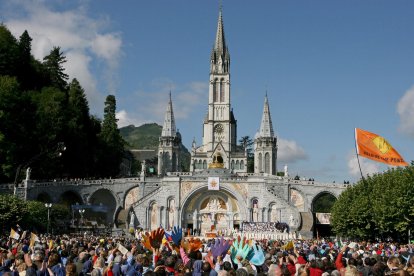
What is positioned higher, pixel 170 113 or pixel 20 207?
pixel 170 113

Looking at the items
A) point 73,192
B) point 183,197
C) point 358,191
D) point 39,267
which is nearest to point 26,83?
point 73,192

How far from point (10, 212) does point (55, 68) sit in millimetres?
33030

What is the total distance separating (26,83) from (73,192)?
13.2 m

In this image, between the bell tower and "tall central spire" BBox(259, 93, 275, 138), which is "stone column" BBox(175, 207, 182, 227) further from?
the bell tower

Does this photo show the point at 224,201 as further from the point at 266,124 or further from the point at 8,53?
the point at 266,124

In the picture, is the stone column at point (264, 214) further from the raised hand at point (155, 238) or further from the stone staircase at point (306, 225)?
the raised hand at point (155, 238)

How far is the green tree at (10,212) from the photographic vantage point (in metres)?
36.1

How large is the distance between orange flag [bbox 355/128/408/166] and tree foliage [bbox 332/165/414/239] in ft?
5.93

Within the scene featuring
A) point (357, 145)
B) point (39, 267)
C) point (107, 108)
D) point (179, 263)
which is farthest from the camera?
point (107, 108)

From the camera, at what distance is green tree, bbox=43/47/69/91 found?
65062mm

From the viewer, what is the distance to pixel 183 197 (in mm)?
55344

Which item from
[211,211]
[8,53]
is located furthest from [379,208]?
[8,53]

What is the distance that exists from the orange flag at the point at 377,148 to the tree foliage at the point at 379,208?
181cm

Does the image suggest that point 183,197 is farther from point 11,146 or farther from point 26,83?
point 26,83
